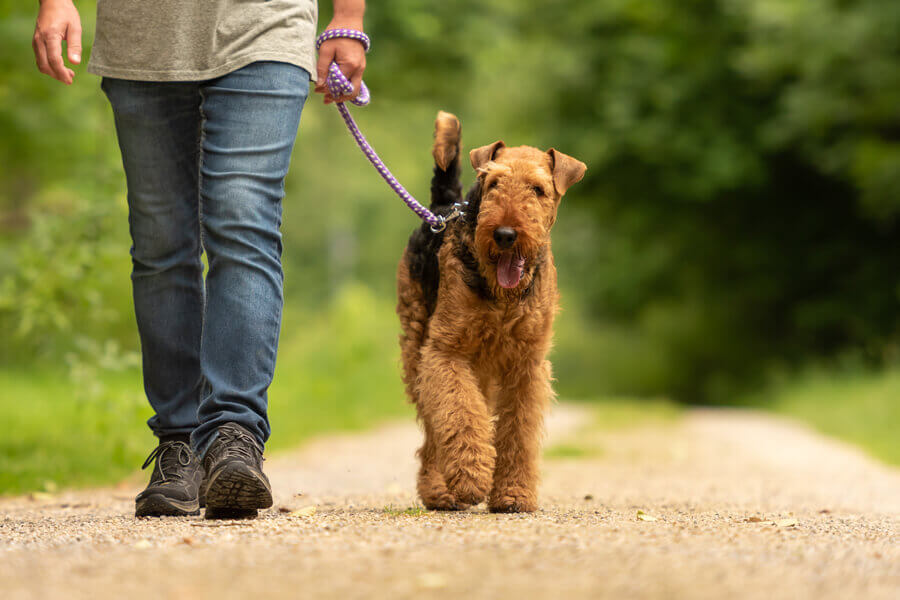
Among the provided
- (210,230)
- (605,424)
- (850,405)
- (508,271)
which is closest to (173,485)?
(210,230)

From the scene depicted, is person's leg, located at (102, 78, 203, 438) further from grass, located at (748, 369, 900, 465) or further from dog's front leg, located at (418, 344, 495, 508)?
grass, located at (748, 369, 900, 465)

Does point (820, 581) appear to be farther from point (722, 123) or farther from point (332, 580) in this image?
point (722, 123)

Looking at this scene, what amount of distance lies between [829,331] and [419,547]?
51.9ft

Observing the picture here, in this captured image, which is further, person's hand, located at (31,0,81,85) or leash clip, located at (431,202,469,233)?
leash clip, located at (431,202,469,233)

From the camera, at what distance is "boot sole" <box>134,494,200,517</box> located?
324cm

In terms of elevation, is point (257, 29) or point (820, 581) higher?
point (257, 29)

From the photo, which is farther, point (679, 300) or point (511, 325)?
point (679, 300)

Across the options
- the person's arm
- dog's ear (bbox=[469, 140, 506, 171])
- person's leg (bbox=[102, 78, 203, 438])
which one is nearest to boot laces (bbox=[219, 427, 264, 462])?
person's leg (bbox=[102, 78, 203, 438])

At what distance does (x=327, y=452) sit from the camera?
6965 mm

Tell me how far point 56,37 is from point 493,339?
1.70m

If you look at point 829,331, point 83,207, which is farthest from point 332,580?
point 829,331

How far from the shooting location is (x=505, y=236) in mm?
3311

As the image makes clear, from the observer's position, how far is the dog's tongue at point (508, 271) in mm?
3353

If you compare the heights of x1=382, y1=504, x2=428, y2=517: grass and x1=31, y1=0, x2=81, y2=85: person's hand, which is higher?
x1=31, y1=0, x2=81, y2=85: person's hand
